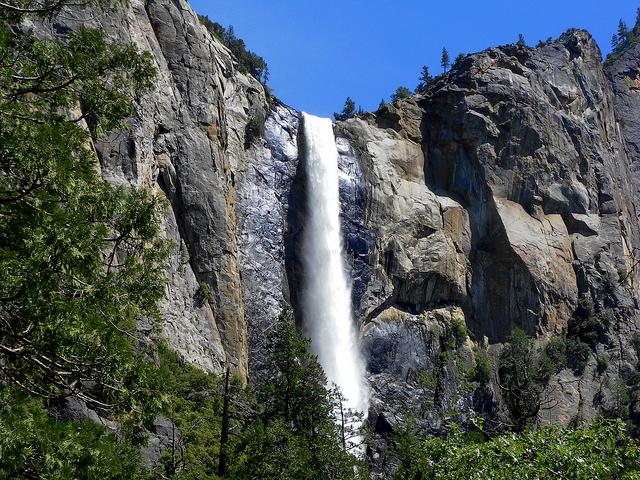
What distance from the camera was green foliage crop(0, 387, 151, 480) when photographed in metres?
8.91

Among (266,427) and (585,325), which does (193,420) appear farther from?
(585,325)

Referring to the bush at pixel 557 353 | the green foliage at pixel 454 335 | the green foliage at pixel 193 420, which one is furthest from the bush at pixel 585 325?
the green foliage at pixel 193 420

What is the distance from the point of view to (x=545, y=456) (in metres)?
11.5

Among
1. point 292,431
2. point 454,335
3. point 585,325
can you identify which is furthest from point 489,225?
point 292,431

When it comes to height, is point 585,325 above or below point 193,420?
above

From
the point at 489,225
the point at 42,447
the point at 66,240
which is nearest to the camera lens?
the point at 42,447

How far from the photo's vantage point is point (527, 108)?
61094 mm

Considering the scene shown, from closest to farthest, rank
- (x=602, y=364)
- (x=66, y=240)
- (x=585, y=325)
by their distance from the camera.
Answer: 1. (x=66, y=240)
2. (x=602, y=364)
3. (x=585, y=325)

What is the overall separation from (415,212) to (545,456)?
145 feet

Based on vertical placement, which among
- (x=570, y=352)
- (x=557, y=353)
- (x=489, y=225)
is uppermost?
(x=489, y=225)

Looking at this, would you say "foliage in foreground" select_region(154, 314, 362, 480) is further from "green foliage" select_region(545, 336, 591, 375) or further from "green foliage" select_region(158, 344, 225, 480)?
"green foliage" select_region(545, 336, 591, 375)

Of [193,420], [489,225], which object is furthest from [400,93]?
[193,420]

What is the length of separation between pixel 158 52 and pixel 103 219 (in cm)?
3339

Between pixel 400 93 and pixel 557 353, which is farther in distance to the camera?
pixel 400 93
